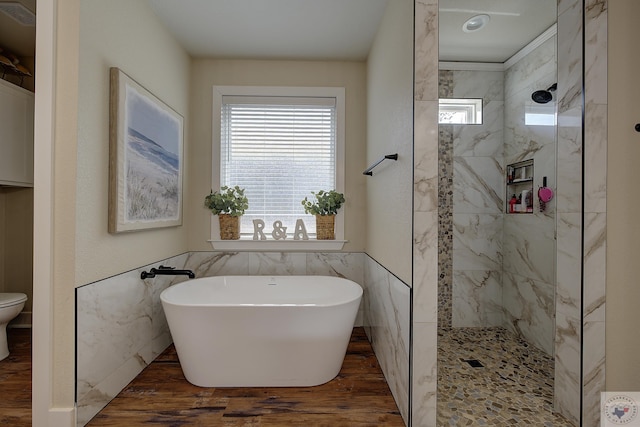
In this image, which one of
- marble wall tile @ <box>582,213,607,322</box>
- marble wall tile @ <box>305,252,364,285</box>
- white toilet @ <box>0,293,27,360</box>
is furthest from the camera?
marble wall tile @ <box>305,252,364,285</box>

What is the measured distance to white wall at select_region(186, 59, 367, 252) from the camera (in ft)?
9.50

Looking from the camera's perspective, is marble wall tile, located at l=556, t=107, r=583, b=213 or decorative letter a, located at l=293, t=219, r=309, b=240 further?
decorative letter a, located at l=293, t=219, r=309, b=240

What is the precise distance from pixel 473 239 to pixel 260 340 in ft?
6.85

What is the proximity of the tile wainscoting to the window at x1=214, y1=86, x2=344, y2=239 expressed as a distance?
334mm

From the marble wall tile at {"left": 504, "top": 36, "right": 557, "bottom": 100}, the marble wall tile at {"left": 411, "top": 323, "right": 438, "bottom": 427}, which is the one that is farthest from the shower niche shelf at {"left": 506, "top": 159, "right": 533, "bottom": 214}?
the marble wall tile at {"left": 411, "top": 323, "right": 438, "bottom": 427}

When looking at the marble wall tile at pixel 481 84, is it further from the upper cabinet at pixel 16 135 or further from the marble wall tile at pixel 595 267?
the upper cabinet at pixel 16 135

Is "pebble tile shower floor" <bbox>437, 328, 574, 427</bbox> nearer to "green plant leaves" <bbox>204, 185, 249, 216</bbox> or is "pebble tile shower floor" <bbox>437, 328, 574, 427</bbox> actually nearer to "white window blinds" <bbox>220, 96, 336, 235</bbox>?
"white window blinds" <bbox>220, 96, 336, 235</bbox>

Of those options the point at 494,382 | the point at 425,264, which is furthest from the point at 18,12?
the point at 494,382

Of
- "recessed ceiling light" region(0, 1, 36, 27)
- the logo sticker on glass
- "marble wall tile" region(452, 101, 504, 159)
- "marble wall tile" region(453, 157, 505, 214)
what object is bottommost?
the logo sticker on glass

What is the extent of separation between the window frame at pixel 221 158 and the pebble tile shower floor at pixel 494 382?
1266 millimetres

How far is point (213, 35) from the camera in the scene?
8.27 ft

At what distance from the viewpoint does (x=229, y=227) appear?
113 inches

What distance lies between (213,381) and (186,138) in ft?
6.29

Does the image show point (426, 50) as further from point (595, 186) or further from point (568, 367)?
point (568, 367)
